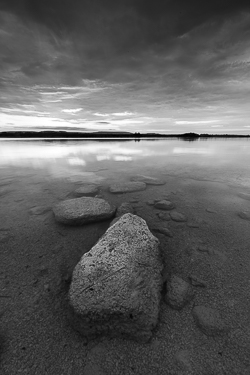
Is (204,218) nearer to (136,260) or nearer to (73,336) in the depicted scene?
(136,260)

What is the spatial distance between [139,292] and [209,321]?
106 centimetres

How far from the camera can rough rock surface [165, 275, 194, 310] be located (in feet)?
8.34

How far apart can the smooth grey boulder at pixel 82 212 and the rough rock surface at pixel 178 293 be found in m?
2.59

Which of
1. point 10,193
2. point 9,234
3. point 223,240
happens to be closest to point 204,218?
point 223,240

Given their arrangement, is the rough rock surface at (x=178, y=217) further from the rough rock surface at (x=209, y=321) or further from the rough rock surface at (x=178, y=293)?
the rough rock surface at (x=209, y=321)

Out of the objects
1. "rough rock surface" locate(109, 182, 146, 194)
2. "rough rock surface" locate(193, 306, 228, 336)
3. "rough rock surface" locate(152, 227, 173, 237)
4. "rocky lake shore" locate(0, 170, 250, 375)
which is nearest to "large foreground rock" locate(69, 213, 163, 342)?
"rocky lake shore" locate(0, 170, 250, 375)

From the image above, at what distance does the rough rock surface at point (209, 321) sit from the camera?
7.22 feet

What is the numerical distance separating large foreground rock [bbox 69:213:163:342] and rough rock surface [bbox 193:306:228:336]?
1.94 ft

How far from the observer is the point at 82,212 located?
480cm

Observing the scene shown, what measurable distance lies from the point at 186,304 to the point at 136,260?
0.99 metres

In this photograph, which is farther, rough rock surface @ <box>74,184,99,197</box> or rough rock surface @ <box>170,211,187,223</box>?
rough rock surface @ <box>74,184,99,197</box>

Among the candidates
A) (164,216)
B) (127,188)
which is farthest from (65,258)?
(127,188)

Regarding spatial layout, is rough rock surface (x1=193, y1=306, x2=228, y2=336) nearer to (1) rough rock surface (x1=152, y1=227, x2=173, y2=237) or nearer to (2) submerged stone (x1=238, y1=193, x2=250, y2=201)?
(1) rough rock surface (x1=152, y1=227, x2=173, y2=237)

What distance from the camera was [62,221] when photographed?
186 inches
